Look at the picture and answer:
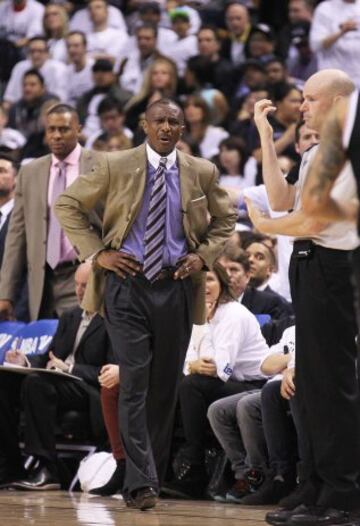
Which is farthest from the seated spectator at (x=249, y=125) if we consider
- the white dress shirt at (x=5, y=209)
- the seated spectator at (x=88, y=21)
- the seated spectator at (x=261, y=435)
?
the seated spectator at (x=261, y=435)

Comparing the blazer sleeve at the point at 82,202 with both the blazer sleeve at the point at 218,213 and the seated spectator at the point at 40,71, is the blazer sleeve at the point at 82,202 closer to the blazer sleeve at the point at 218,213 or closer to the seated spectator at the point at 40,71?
the blazer sleeve at the point at 218,213

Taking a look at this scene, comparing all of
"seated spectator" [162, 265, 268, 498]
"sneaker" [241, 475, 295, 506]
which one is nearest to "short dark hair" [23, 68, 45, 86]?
"seated spectator" [162, 265, 268, 498]

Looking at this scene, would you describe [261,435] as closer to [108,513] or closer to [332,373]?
[108,513]

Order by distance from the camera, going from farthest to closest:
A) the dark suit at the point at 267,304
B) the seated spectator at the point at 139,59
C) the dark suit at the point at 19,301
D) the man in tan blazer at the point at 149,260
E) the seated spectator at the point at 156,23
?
1. the seated spectator at the point at 156,23
2. the seated spectator at the point at 139,59
3. the dark suit at the point at 19,301
4. the dark suit at the point at 267,304
5. the man in tan blazer at the point at 149,260

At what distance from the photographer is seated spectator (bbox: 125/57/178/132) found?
14859mm

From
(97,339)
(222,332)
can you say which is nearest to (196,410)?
(222,332)

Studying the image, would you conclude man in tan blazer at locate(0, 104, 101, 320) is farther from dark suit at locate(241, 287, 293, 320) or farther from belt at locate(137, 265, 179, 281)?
belt at locate(137, 265, 179, 281)

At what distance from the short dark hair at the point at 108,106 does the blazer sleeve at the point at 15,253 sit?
5016 millimetres

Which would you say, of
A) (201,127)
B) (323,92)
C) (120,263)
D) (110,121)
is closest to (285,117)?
(201,127)

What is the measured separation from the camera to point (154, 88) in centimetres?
1505

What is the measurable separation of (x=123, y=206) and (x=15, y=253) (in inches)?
93.5

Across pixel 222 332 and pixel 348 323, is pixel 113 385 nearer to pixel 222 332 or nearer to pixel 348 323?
pixel 222 332

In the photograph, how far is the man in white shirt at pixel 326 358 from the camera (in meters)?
5.55

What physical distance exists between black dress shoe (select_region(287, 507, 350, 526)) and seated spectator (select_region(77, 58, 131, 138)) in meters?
10.5
